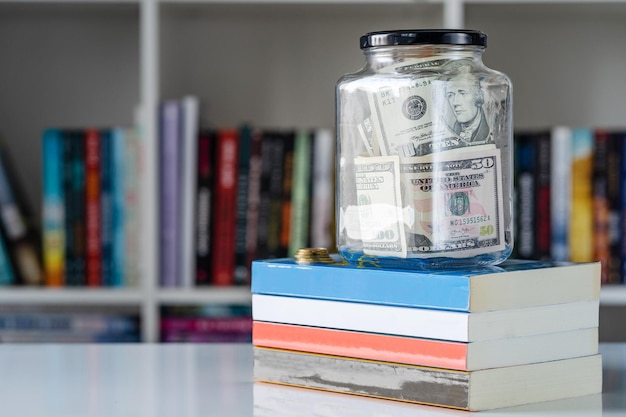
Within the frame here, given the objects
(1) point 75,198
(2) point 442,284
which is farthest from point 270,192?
(2) point 442,284

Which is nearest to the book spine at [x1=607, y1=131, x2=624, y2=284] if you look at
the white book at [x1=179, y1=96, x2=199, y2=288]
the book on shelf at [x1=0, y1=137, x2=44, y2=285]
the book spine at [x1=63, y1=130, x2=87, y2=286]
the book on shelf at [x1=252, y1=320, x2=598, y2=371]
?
the white book at [x1=179, y1=96, x2=199, y2=288]

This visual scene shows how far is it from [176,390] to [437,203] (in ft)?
0.77

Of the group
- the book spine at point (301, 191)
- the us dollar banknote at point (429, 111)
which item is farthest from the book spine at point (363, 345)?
the book spine at point (301, 191)

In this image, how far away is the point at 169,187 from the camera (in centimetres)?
180

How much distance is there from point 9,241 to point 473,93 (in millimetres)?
1403

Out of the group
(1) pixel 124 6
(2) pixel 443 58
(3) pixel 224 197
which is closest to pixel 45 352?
(2) pixel 443 58

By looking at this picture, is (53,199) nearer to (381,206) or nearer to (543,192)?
(543,192)

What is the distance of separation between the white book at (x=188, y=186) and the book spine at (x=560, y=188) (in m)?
0.66

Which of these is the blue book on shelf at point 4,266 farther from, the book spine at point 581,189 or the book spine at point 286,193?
the book spine at point 581,189

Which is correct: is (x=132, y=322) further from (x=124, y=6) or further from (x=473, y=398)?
(x=473, y=398)

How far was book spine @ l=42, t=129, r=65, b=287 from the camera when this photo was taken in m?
1.83

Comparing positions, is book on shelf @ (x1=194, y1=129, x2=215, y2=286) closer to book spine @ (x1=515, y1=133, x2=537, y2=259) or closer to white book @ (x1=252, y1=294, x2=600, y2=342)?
book spine @ (x1=515, y1=133, x2=537, y2=259)

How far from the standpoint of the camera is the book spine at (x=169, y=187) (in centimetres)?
179

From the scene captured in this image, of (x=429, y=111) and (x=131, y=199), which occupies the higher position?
(x=429, y=111)
